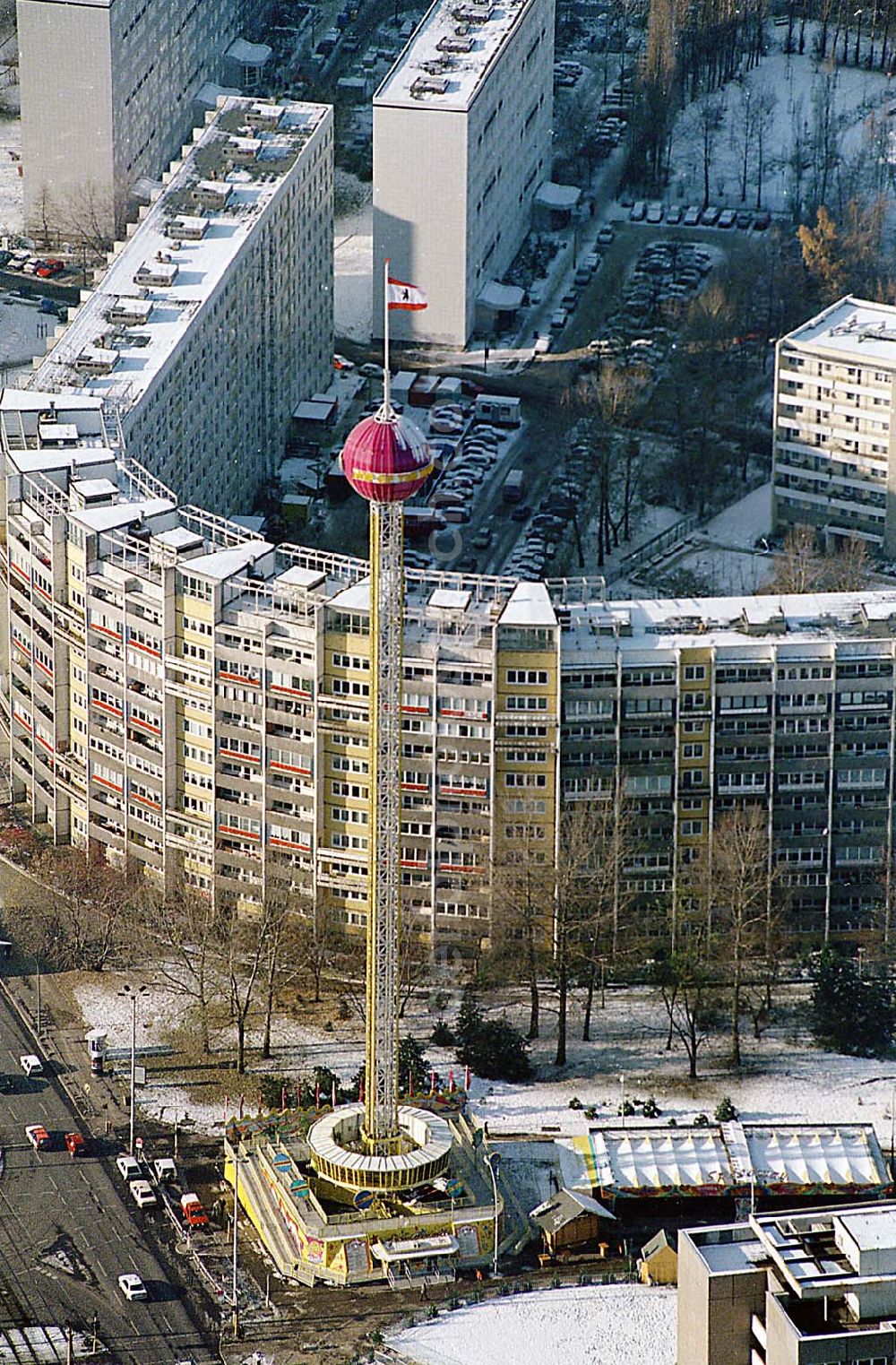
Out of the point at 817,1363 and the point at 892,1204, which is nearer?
the point at 817,1363

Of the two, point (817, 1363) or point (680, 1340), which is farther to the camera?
point (680, 1340)
